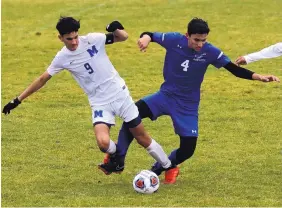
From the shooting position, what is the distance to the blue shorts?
Result: 988 centimetres

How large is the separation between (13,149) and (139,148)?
180 centimetres

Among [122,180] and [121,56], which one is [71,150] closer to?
[122,180]

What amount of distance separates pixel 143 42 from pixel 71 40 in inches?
33.1

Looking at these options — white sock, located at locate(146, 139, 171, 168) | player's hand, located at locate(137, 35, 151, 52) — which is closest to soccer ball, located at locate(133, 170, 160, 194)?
white sock, located at locate(146, 139, 171, 168)

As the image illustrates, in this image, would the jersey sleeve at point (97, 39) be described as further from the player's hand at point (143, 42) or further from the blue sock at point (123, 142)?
the blue sock at point (123, 142)

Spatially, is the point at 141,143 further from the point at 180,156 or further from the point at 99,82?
the point at 99,82

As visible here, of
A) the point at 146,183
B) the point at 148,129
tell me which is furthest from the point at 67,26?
the point at 148,129

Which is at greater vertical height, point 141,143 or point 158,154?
point 141,143

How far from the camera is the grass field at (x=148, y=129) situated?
9.33 m

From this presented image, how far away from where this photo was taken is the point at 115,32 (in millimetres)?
9727

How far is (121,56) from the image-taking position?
20516mm

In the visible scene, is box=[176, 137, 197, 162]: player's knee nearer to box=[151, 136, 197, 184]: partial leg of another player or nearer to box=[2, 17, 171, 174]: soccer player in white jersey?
box=[151, 136, 197, 184]: partial leg of another player

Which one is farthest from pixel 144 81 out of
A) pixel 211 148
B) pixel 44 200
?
pixel 44 200

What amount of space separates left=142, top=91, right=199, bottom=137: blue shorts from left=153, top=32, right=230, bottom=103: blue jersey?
0.21 feet
